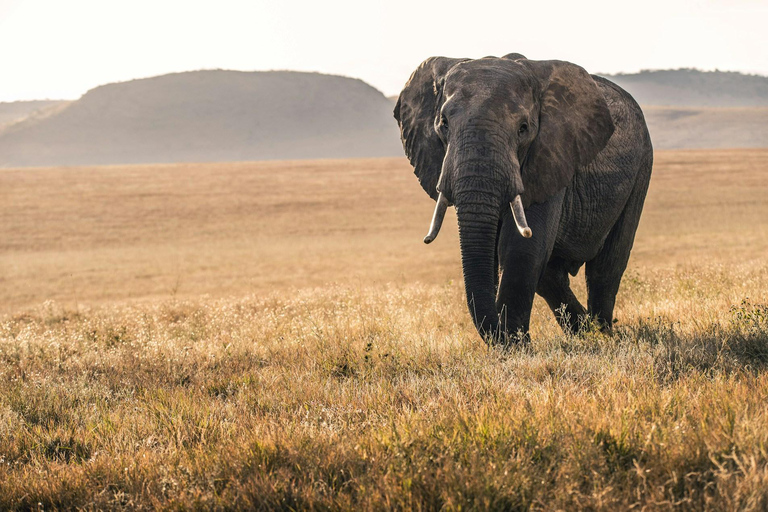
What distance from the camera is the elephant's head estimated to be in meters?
6.05

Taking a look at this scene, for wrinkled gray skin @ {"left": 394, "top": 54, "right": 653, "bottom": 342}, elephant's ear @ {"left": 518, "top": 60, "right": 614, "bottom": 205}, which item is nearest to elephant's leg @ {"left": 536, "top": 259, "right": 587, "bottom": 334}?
wrinkled gray skin @ {"left": 394, "top": 54, "right": 653, "bottom": 342}

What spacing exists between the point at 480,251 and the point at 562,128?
61.8 inches

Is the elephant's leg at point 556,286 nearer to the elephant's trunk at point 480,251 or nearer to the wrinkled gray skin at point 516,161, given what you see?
the wrinkled gray skin at point 516,161

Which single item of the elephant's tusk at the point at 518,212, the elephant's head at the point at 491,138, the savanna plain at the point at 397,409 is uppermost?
the elephant's head at the point at 491,138

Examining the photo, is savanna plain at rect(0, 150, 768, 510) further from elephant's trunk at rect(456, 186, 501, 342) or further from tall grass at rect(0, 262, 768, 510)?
elephant's trunk at rect(456, 186, 501, 342)

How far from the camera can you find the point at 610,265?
343 inches

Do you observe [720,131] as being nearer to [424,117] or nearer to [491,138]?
[424,117]

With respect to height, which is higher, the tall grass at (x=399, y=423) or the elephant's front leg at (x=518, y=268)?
the elephant's front leg at (x=518, y=268)

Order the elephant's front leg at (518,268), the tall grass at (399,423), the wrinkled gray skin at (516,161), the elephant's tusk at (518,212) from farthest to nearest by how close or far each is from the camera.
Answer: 1. the elephant's front leg at (518,268)
2. the wrinkled gray skin at (516,161)
3. the elephant's tusk at (518,212)
4. the tall grass at (399,423)

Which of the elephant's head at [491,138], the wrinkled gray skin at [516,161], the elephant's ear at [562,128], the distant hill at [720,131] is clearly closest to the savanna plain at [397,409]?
the wrinkled gray skin at [516,161]

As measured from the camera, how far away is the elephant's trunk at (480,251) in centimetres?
603

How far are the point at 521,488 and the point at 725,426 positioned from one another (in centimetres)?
115

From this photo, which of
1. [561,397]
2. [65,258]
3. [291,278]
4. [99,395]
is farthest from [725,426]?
[65,258]

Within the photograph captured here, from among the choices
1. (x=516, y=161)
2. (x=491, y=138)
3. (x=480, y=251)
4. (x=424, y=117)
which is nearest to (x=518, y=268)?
(x=480, y=251)
